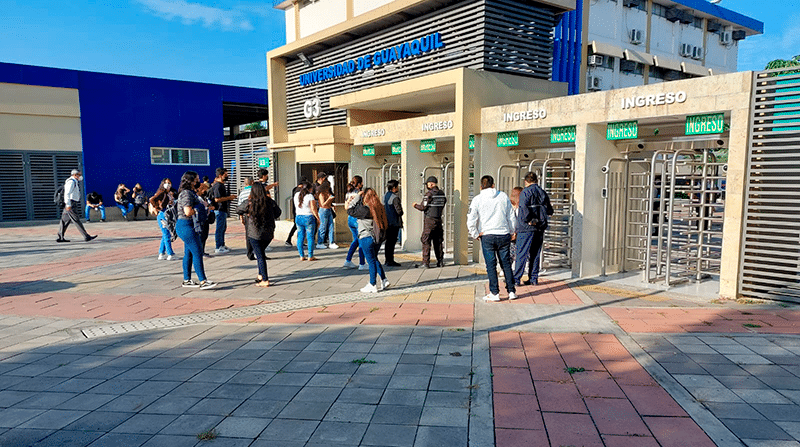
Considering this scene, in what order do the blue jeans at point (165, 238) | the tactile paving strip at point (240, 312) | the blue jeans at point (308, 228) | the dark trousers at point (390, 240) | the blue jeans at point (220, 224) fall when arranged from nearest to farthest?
the tactile paving strip at point (240, 312) → the dark trousers at point (390, 240) → the blue jeans at point (165, 238) → the blue jeans at point (308, 228) → the blue jeans at point (220, 224)

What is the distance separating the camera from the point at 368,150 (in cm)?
1282

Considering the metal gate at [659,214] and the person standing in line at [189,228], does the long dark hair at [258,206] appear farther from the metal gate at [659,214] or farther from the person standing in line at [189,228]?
the metal gate at [659,214]

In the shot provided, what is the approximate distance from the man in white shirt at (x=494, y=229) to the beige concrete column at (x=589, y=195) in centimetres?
201

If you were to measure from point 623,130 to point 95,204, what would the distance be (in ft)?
66.7

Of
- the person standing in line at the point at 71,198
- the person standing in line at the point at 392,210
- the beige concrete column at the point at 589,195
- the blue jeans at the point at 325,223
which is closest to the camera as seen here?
the beige concrete column at the point at 589,195

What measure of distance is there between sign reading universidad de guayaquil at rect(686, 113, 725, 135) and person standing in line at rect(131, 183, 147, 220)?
67.0 feet

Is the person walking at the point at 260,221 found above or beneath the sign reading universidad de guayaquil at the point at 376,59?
beneath

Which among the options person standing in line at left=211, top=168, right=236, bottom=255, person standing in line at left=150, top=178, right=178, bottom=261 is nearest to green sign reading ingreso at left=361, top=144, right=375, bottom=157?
person standing in line at left=211, top=168, right=236, bottom=255

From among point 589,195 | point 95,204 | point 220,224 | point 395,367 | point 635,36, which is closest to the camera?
point 395,367

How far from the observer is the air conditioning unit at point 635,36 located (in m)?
28.9

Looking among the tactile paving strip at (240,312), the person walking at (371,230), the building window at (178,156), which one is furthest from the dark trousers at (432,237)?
the building window at (178,156)

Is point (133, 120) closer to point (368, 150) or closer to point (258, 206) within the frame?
point (368, 150)

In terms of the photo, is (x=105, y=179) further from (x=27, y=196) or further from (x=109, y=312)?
(x=109, y=312)

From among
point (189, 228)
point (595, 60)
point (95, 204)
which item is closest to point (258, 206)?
point (189, 228)
